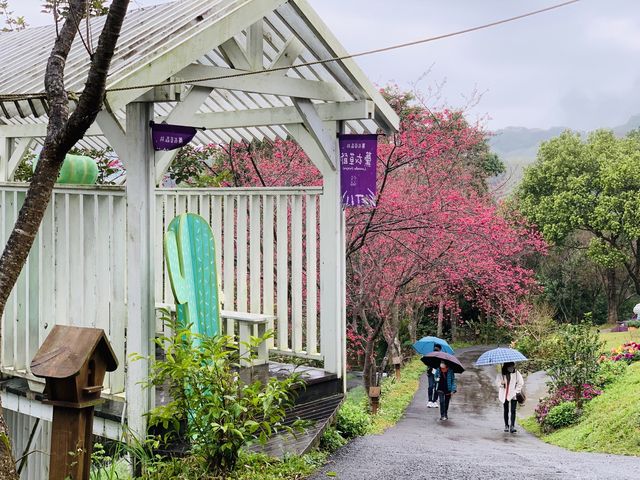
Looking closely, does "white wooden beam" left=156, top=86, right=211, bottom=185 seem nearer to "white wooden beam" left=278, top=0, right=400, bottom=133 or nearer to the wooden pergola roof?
the wooden pergola roof

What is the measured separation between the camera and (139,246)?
4.48 m

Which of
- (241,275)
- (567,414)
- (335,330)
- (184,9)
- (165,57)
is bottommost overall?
(567,414)

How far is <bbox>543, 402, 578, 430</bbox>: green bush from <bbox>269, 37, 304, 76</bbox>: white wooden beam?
901 cm

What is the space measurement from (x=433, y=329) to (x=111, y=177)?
19.2m

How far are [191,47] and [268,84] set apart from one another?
46.7 inches

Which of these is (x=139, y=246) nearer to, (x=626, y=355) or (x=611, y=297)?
(x=626, y=355)

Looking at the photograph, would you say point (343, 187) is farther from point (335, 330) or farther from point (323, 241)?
point (335, 330)

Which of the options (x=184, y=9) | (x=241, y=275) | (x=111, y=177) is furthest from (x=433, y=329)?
(x=184, y=9)

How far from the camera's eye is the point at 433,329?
27469mm

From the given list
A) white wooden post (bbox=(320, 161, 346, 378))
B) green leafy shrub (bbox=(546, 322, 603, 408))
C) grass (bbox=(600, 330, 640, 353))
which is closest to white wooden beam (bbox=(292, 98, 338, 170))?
white wooden post (bbox=(320, 161, 346, 378))

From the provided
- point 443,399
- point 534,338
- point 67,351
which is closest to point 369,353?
point 443,399

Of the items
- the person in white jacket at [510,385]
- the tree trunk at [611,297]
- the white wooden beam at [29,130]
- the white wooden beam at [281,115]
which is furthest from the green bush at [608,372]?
the tree trunk at [611,297]

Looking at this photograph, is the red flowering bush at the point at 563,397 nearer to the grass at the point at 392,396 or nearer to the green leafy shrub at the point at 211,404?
the grass at the point at 392,396

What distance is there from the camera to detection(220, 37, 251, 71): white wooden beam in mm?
5270
